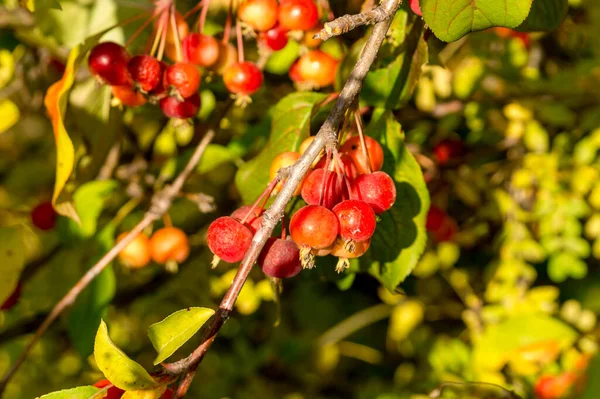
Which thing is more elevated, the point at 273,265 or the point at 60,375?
the point at 273,265

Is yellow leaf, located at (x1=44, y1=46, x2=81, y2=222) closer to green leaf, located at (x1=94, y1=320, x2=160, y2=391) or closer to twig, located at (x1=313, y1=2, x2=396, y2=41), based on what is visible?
green leaf, located at (x1=94, y1=320, x2=160, y2=391)

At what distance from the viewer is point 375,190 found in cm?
116

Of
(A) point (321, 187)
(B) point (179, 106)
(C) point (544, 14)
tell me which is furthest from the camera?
(B) point (179, 106)

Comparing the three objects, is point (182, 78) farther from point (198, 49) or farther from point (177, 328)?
point (177, 328)

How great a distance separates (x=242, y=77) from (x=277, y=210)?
66 centimetres

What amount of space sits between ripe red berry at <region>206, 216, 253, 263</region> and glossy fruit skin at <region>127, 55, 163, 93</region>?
1.60 ft

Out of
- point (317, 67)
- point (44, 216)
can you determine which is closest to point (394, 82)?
point (317, 67)

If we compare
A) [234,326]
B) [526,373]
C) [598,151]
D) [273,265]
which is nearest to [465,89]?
[598,151]

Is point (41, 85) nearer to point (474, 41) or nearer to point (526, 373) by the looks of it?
point (474, 41)

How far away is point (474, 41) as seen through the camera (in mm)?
2467

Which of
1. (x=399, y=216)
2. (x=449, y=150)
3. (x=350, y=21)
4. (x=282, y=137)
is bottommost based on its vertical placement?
(x=449, y=150)

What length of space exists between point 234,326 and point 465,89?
128 centimetres

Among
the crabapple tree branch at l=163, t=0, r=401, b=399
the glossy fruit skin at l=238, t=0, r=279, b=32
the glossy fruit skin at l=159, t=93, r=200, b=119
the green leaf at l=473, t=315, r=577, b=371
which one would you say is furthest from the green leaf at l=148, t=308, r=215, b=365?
the green leaf at l=473, t=315, r=577, b=371

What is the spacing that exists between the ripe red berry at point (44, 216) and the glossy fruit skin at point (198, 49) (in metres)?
1.18
